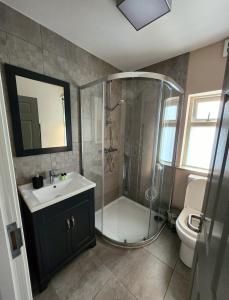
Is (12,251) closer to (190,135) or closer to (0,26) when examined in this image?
(0,26)

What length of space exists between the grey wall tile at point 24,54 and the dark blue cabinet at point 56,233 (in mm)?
1305

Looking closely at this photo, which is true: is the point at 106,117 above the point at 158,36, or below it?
below

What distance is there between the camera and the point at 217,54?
1519 millimetres

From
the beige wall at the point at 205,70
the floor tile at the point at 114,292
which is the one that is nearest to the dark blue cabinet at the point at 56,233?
the floor tile at the point at 114,292

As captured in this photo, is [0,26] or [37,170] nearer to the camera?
[0,26]

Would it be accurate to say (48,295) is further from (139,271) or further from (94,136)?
(94,136)

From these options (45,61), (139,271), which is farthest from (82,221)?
(45,61)

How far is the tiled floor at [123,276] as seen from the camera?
1.15 metres

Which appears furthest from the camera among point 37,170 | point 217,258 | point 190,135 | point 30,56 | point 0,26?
point 190,135

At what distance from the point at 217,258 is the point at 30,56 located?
6.25 ft

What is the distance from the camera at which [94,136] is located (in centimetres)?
188

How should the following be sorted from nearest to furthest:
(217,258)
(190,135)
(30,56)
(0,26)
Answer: (217,258)
(0,26)
(30,56)
(190,135)

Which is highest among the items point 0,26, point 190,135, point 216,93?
point 0,26

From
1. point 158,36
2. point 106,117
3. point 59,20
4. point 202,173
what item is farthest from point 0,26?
point 202,173
